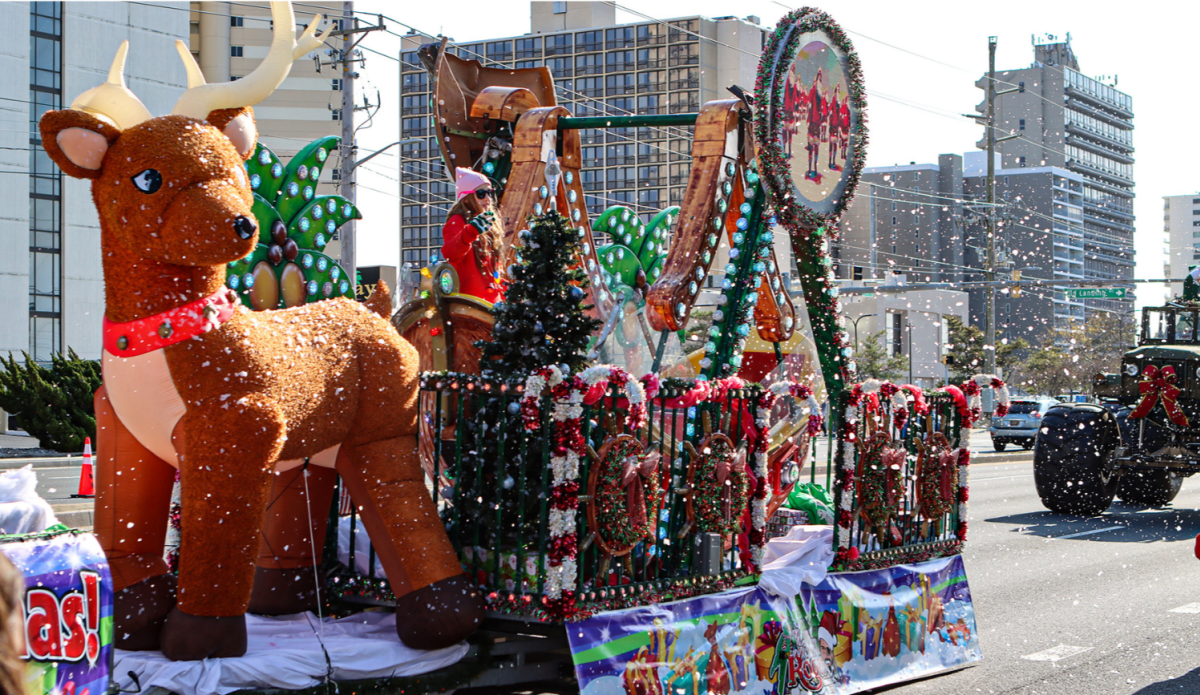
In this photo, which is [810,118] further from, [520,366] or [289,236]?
[289,236]

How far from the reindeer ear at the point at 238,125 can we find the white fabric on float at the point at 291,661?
2.14 meters

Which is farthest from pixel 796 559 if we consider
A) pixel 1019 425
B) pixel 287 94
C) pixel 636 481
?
pixel 287 94

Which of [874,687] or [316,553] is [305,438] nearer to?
[316,553]

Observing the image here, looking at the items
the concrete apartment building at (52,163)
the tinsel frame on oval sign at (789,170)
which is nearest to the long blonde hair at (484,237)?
the tinsel frame on oval sign at (789,170)

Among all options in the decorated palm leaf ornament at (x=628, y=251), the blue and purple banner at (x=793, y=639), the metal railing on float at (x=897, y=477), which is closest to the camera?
the blue and purple banner at (x=793, y=639)

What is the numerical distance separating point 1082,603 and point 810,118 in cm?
472

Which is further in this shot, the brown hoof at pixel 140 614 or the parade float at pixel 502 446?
the brown hoof at pixel 140 614

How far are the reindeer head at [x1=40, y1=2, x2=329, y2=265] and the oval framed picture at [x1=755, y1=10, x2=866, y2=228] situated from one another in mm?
3478

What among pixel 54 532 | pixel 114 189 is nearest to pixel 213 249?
pixel 114 189

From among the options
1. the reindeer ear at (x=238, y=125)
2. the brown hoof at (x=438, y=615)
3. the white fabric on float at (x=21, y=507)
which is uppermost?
the reindeer ear at (x=238, y=125)

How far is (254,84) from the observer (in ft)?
15.5

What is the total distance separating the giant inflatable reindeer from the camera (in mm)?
4430

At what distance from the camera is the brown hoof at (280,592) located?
560 cm

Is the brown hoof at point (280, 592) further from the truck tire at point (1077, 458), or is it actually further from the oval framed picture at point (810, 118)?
the truck tire at point (1077, 458)
